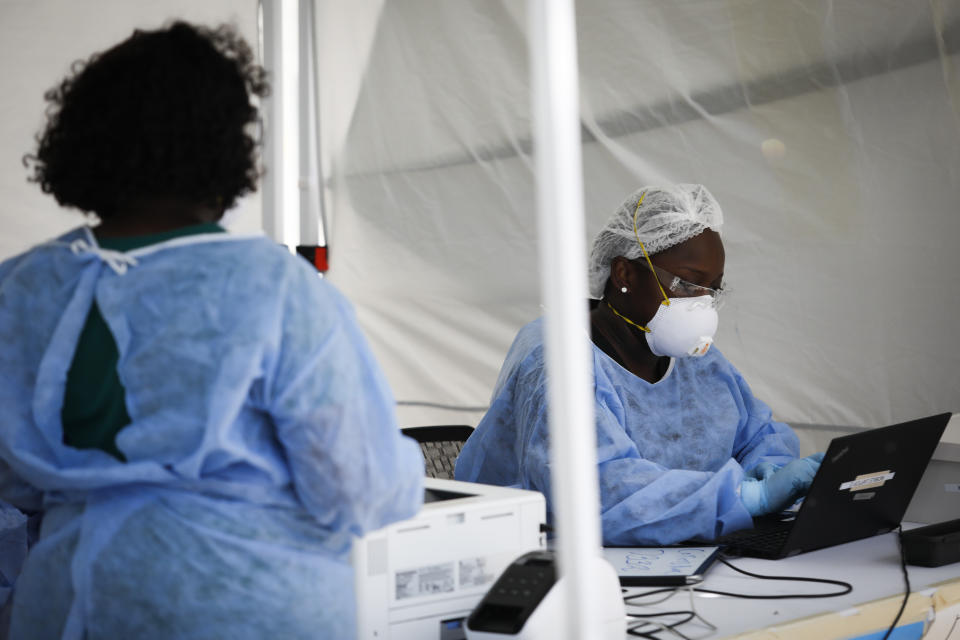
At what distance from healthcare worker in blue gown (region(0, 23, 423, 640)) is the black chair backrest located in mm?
1306

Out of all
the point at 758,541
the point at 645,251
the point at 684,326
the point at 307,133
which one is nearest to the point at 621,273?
the point at 645,251

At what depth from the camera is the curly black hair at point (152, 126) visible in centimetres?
100

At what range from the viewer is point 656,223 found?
206 centimetres

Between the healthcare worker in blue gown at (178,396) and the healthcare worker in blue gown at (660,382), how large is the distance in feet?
2.82

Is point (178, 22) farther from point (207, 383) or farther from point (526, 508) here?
point (526, 508)

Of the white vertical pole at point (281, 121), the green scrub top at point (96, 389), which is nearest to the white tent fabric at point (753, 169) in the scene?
the white vertical pole at point (281, 121)

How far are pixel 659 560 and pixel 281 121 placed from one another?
1.09 meters

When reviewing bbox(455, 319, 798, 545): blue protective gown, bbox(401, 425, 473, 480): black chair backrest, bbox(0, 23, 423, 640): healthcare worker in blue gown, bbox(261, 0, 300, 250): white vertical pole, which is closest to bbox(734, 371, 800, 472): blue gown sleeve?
bbox(455, 319, 798, 545): blue protective gown

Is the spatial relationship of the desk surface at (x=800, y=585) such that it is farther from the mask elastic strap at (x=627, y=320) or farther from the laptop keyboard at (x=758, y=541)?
the mask elastic strap at (x=627, y=320)

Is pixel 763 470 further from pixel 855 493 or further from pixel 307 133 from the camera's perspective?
pixel 307 133

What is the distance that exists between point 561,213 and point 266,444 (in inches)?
15.3

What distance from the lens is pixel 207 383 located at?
95 centimetres

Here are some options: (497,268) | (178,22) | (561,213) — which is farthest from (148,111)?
(497,268)

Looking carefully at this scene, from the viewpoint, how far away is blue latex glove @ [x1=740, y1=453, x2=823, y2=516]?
1.84 meters
